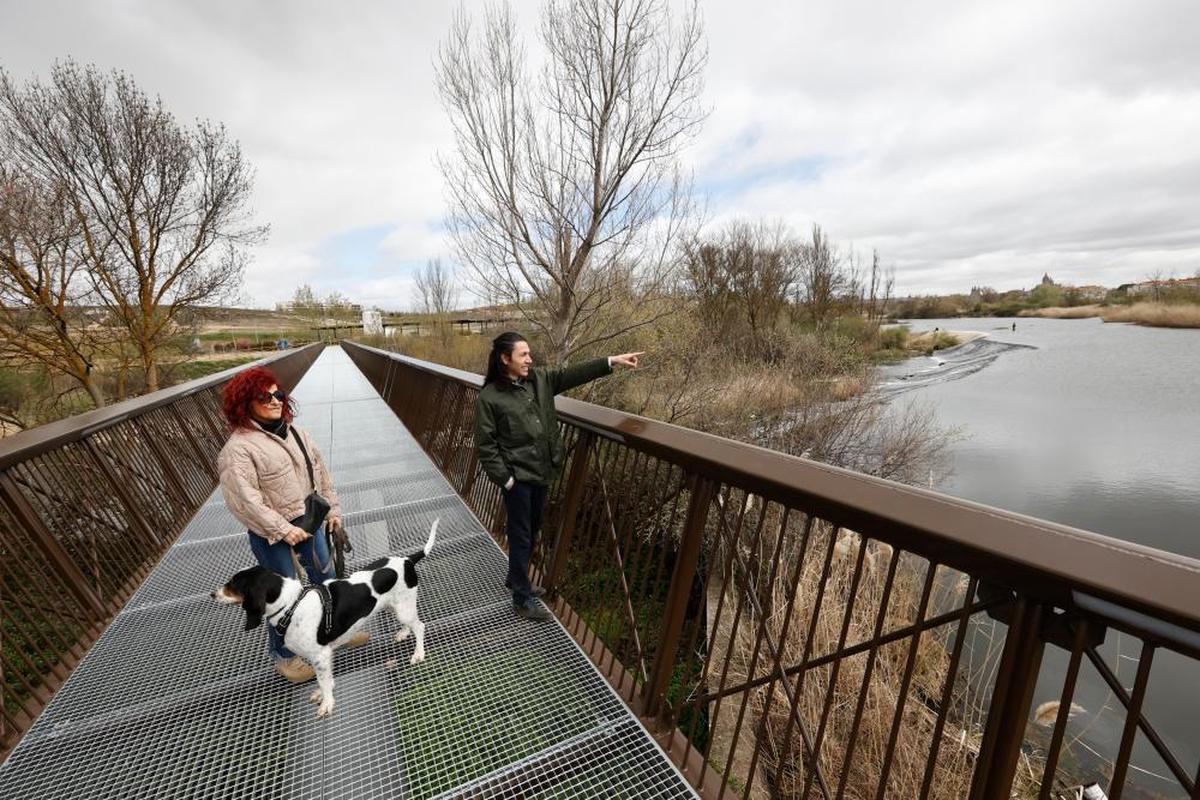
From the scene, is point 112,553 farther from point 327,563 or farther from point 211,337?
point 211,337

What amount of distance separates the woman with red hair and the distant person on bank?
868 mm

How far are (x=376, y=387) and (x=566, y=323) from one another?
5.72m

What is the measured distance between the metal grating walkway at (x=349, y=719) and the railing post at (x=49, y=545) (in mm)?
188

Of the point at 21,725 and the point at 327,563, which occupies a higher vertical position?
the point at 327,563

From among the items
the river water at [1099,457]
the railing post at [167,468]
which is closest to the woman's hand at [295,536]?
the railing post at [167,468]

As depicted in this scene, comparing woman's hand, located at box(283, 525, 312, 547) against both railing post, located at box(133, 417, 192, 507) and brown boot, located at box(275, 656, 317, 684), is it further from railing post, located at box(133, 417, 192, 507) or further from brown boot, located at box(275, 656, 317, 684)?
railing post, located at box(133, 417, 192, 507)

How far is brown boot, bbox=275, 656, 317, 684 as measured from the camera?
92.8 inches

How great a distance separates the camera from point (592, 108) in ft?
28.7

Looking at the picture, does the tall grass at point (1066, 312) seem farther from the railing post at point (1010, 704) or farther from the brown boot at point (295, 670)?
the brown boot at point (295, 670)

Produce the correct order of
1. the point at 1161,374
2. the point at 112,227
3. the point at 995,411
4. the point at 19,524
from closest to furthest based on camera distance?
the point at 19,524
the point at 112,227
the point at 995,411
the point at 1161,374

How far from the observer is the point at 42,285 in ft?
31.7

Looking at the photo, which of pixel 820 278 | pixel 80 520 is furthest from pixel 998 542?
pixel 820 278

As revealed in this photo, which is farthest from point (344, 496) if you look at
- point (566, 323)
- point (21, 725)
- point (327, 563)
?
point (566, 323)

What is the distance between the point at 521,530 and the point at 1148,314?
157ft
